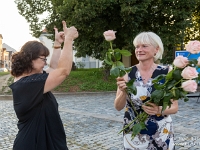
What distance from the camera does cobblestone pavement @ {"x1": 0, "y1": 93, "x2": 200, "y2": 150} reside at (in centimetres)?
533

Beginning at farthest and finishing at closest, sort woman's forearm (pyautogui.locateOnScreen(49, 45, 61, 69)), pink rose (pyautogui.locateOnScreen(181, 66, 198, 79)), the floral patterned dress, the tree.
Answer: the tree < woman's forearm (pyautogui.locateOnScreen(49, 45, 61, 69)) < the floral patterned dress < pink rose (pyautogui.locateOnScreen(181, 66, 198, 79))

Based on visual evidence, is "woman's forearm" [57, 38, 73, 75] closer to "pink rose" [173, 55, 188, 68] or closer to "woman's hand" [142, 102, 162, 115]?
"woman's hand" [142, 102, 162, 115]

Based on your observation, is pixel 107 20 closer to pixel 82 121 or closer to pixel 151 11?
pixel 151 11

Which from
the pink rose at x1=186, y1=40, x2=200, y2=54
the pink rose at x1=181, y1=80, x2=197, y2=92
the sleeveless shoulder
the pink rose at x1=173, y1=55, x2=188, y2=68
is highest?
the pink rose at x1=186, y1=40, x2=200, y2=54

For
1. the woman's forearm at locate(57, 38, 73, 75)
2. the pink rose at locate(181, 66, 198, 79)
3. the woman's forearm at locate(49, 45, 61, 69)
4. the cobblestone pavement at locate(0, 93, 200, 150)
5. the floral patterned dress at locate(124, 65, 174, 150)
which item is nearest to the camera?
the pink rose at locate(181, 66, 198, 79)

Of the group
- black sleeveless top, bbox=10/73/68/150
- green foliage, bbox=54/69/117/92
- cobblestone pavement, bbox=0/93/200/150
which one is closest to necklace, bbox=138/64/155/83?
black sleeveless top, bbox=10/73/68/150

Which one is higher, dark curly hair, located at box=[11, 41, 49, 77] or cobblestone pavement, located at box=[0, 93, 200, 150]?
dark curly hair, located at box=[11, 41, 49, 77]

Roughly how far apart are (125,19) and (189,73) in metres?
13.4

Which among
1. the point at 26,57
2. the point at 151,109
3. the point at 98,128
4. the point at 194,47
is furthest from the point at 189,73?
the point at 98,128

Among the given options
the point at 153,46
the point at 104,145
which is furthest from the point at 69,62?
the point at 104,145

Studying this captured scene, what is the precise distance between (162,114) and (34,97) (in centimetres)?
110

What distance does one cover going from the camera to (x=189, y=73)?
1.82 meters

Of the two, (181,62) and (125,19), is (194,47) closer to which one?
(181,62)

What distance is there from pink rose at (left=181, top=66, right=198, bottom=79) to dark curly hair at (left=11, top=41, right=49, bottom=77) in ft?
3.72
